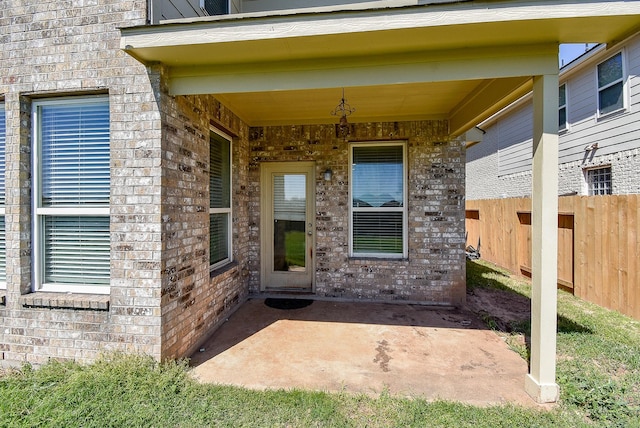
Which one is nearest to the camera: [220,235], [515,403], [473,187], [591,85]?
[515,403]

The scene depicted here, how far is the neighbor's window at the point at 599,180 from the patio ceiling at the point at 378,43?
5.43 metres

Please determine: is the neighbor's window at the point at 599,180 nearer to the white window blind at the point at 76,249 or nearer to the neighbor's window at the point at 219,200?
the neighbor's window at the point at 219,200

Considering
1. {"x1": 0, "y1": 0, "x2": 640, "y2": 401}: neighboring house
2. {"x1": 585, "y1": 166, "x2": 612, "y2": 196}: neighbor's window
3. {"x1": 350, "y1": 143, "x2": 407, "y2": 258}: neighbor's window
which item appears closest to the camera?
{"x1": 0, "y1": 0, "x2": 640, "y2": 401}: neighboring house

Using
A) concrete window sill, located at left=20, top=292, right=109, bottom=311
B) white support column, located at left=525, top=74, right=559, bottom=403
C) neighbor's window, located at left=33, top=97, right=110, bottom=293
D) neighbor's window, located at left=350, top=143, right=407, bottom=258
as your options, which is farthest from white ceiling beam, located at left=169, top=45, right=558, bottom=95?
neighbor's window, located at left=350, top=143, right=407, bottom=258

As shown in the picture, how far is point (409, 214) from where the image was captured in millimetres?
4578

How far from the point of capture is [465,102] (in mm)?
3799

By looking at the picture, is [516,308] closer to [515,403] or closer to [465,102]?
[515,403]

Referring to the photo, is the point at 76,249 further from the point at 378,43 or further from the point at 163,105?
the point at 378,43

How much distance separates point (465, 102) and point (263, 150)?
310cm

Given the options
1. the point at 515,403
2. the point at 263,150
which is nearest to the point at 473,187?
the point at 263,150

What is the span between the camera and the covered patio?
2094 mm

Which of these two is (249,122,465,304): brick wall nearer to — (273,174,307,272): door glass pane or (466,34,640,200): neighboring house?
(273,174,307,272): door glass pane

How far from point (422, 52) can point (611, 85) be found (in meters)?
6.52

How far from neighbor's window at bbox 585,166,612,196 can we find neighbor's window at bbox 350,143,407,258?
16.8 ft
